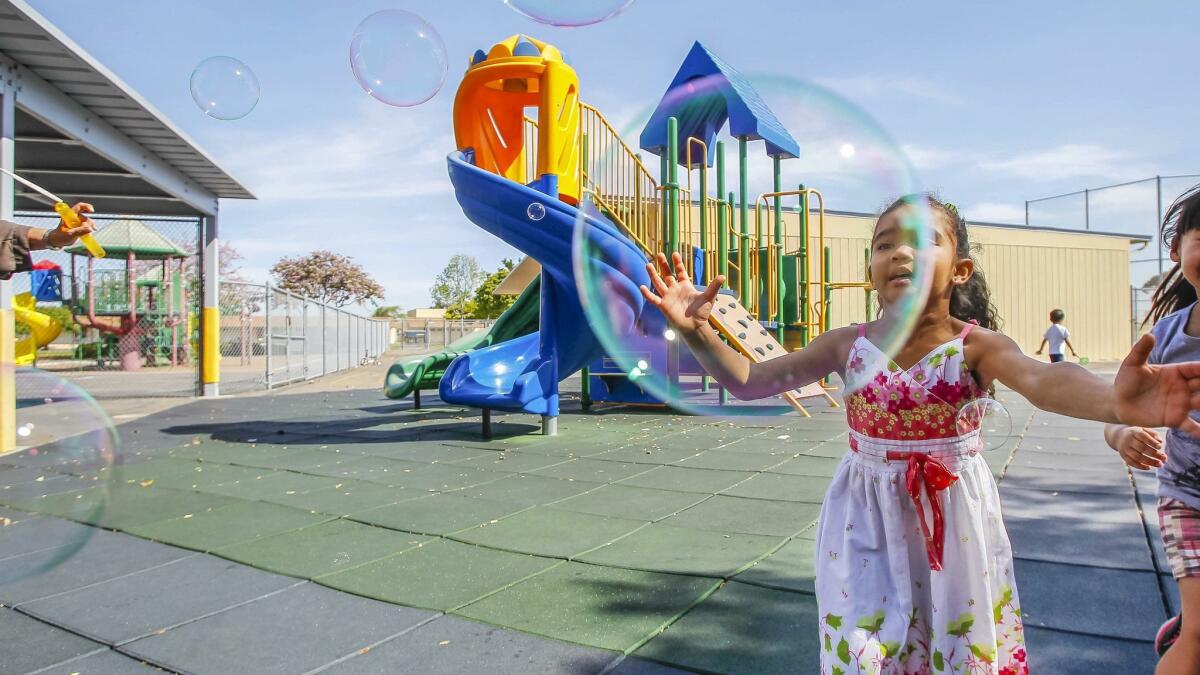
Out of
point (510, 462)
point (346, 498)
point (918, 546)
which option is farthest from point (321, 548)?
point (918, 546)

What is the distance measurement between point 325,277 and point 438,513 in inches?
2265

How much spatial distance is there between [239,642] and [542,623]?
113cm

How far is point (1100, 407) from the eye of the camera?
5.52 feet

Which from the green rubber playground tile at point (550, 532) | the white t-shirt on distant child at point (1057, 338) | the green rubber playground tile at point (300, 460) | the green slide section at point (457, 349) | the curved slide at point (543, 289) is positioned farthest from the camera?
the white t-shirt on distant child at point (1057, 338)

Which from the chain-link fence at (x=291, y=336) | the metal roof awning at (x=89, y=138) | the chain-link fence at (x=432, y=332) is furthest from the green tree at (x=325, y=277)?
the metal roof awning at (x=89, y=138)

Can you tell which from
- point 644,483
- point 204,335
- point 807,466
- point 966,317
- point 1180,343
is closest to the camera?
point 1180,343

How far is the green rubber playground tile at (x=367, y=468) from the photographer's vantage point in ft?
20.8

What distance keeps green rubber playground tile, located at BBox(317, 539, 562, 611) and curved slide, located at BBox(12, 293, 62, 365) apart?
5.96m

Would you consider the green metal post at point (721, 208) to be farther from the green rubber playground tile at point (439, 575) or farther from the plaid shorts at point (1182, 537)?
the plaid shorts at point (1182, 537)

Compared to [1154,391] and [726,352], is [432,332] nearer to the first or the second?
[726,352]

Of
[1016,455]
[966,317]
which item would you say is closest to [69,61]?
[966,317]

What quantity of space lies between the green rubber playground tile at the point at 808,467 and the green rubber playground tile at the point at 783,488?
0.46 feet

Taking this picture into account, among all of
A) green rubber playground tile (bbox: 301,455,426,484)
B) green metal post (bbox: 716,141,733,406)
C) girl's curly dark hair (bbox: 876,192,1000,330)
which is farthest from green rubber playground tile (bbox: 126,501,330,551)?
green metal post (bbox: 716,141,733,406)

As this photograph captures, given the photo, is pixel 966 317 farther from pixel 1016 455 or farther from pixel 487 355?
pixel 487 355
